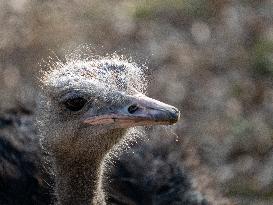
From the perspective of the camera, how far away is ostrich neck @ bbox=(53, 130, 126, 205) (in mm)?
3834

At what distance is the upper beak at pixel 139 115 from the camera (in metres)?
3.48

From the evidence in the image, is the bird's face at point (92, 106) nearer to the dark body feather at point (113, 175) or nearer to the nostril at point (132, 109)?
the nostril at point (132, 109)

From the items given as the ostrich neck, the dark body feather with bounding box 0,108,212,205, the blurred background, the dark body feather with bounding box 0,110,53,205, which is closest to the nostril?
the ostrich neck

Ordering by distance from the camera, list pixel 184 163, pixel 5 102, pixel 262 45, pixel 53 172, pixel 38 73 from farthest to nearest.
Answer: pixel 262 45
pixel 38 73
pixel 5 102
pixel 184 163
pixel 53 172

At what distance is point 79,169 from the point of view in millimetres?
3938

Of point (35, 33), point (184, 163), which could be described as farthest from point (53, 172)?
point (35, 33)

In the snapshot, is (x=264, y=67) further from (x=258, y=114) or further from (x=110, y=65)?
(x=110, y=65)

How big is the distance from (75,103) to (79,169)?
0.96 feet

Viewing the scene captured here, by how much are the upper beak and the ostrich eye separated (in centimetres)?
5

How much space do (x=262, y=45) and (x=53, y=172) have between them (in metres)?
2.45

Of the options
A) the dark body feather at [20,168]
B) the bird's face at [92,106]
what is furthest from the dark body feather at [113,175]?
the bird's face at [92,106]


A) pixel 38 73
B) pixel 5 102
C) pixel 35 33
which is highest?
pixel 35 33

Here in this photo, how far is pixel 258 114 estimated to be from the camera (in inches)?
232

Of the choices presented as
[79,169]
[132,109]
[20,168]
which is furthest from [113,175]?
[132,109]
